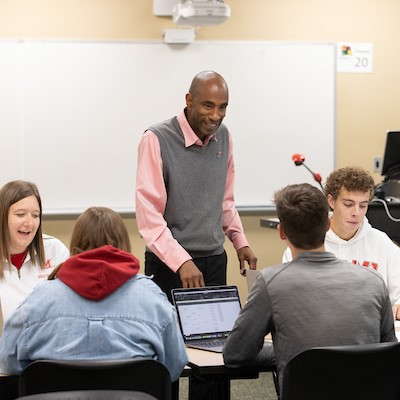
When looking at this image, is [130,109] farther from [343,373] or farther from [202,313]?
[343,373]

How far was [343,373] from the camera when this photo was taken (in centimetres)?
210

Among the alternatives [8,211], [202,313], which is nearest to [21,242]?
[8,211]

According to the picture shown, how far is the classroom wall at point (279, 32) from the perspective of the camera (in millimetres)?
5363

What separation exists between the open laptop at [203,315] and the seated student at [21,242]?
2.28 ft

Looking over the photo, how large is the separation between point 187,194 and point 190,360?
102cm

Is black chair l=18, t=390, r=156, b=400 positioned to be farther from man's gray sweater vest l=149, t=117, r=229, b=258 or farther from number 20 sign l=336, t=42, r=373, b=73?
number 20 sign l=336, t=42, r=373, b=73

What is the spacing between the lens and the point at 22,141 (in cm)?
536

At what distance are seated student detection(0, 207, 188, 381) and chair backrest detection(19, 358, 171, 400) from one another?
3.3 inches

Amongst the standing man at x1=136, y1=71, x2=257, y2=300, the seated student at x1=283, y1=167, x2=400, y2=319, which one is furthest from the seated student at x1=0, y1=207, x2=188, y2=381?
the seated student at x1=283, y1=167, x2=400, y2=319

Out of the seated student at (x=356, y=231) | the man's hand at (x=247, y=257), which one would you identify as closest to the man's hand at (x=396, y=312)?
the seated student at (x=356, y=231)

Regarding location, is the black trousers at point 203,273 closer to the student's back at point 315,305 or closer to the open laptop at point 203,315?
the open laptop at point 203,315

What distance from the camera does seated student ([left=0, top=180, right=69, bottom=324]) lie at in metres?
3.02

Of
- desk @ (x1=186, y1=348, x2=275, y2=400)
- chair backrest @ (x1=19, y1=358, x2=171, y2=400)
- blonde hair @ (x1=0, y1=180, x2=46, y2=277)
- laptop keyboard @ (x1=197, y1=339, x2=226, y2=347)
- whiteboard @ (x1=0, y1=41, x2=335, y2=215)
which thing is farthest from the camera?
whiteboard @ (x1=0, y1=41, x2=335, y2=215)

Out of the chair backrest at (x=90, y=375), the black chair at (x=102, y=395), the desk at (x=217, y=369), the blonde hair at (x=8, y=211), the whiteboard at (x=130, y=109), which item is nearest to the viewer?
the black chair at (x=102, y=395)
